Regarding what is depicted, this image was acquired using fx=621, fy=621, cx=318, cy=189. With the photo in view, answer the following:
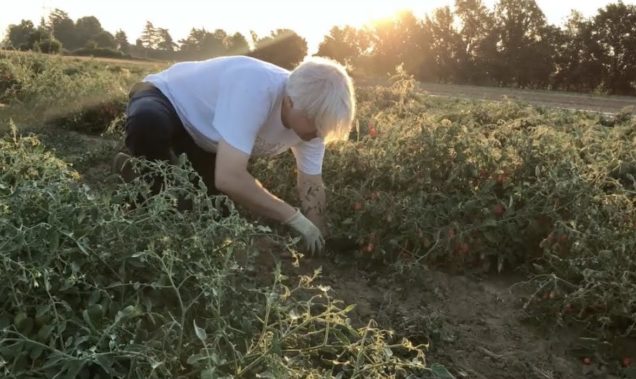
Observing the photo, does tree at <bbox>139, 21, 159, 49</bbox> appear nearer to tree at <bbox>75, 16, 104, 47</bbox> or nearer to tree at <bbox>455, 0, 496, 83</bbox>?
tree at <bbox>75, 16, 104, 47</bbox>

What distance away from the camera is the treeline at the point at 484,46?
2672cm

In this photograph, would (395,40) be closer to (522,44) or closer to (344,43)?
(344,43)

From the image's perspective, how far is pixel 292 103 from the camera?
251cm

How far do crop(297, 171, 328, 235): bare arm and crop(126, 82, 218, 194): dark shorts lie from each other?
57cm

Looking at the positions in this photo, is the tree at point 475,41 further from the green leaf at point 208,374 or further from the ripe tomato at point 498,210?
the green leaf at point 208,374

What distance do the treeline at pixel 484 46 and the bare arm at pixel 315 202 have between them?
19.7 m

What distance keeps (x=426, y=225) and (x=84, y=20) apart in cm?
7103

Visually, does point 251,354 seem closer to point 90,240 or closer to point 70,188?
point 90,240

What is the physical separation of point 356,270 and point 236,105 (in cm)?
88

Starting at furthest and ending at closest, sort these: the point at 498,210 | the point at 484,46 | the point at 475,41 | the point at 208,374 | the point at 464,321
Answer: the point at 475,41 < the point at 484,46 < the point at 498,210 < the point at 464,321 < the point at 208,374

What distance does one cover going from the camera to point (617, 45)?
88.8ft

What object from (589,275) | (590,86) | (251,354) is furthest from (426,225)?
(590,86)

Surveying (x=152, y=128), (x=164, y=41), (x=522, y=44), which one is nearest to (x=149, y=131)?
Answer: (x=152, y=128)

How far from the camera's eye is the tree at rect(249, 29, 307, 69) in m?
26.8
